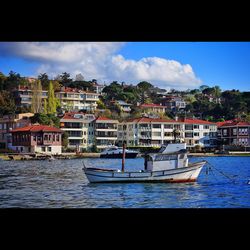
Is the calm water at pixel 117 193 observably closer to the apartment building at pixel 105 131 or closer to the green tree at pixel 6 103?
the apartment building at pixel 105 131

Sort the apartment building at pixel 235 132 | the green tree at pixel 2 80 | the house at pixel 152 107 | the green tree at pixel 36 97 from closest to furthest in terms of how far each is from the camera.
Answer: the green tree at pixel 2 80 → the green tree at pixel 36 97 → the apartment building at pixel 235 132 → the house at pixel 152 107

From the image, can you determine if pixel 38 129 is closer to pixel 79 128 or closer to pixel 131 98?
pixel 79 128

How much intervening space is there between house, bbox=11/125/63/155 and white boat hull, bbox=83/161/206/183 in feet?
4.28

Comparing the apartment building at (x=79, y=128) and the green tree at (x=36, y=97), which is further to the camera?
the apartment building at (x=79, y=128)

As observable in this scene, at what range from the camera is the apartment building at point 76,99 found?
1071cm

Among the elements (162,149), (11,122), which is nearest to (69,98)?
(11,122)

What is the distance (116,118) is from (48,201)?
3833mm

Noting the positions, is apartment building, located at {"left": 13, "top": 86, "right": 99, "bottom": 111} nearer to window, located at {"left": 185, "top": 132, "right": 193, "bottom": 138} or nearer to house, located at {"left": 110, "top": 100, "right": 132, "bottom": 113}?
house, located at {"left": 110, "top": 100, "right": 132, "bottom": 113}

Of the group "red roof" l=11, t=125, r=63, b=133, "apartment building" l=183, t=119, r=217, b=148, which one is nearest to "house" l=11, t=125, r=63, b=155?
"red roof" l=11, t=125, r=63, b=133

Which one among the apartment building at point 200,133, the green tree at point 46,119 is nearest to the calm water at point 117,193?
the apartment building at point 200,133

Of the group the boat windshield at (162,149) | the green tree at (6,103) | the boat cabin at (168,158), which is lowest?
the boat cabin at (168,158)

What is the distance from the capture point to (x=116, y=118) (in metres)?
11.1

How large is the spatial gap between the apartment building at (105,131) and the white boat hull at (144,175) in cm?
78
